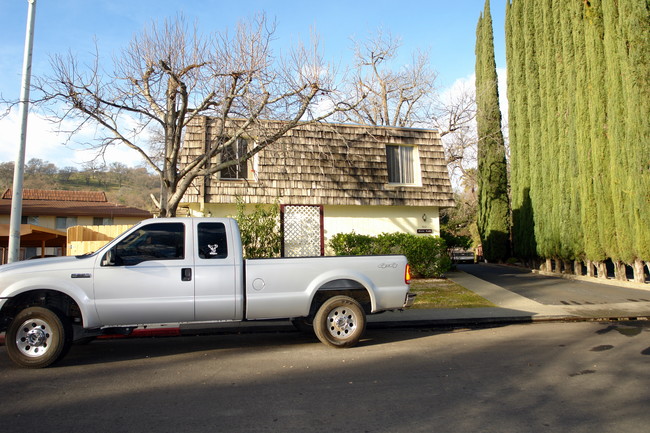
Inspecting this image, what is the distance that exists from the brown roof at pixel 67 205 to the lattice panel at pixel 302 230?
24529 millimetres

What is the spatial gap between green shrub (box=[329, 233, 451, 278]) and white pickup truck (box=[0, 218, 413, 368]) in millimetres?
7681

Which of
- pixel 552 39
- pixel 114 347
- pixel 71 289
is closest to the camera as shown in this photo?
pixel 71 289

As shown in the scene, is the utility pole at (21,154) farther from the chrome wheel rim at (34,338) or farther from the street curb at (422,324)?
the chrome wheel rim at (34,338)

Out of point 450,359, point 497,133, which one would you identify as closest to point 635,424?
point 450,359

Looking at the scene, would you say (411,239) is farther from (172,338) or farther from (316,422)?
(316,422)

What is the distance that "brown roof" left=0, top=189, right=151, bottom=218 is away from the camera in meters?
33.4

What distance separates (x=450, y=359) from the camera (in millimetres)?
6699

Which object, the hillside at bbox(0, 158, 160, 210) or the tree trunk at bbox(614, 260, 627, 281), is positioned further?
the hillside at bbox(0, 158, 160, 210)

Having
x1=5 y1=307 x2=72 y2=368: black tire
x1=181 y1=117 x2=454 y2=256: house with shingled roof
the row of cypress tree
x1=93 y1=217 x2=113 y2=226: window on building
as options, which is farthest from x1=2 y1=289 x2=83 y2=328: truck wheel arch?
x1=93 y1=217 x2=113 y2=226: window on building

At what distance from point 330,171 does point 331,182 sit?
1.31 ft

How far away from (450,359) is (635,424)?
269cm

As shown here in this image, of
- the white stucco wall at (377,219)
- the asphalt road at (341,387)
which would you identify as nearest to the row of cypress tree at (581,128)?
the white stucco wall at (377,219)

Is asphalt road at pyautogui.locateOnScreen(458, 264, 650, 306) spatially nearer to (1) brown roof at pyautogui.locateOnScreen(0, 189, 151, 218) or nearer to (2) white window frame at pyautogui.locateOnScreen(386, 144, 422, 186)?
(2) white window frame at pyautogui.locateOnScreen(386, 144, 422, 186)

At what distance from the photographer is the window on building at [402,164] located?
56.3ft
